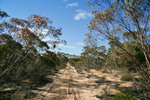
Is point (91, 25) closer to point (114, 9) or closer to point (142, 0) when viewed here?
point (114, 9)

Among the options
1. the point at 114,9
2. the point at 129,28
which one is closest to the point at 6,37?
the point at 114,9

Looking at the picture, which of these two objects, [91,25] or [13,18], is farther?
[13,18]

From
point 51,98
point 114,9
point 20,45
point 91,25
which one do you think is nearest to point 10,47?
point 20,45

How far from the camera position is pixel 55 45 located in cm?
1136

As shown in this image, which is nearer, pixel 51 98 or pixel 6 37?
pixel 51 98

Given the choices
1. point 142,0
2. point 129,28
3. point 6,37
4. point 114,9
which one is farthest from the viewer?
point 6,37

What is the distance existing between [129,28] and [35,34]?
29.6 feet

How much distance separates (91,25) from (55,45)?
16.7 feet

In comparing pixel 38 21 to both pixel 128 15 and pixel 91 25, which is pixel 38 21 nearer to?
pixel 91 25

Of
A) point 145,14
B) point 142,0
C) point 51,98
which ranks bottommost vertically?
point 51,98

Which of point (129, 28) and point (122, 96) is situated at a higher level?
point (129, 28)

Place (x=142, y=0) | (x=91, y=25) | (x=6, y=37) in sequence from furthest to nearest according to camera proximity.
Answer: (x=6, y=37) < (x=91, y=25) < (x=142, y=0)

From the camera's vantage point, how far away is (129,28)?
623 cm

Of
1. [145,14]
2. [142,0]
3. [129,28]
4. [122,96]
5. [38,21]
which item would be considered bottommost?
[122,96]
